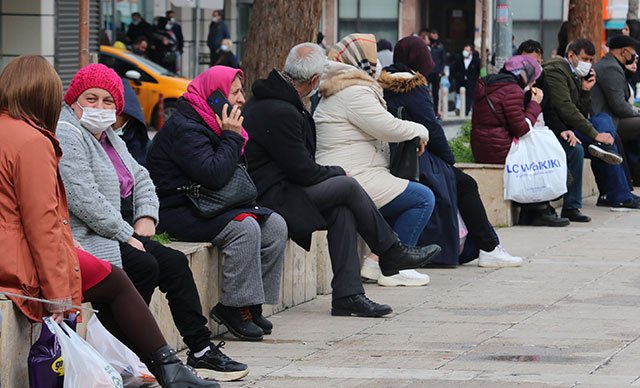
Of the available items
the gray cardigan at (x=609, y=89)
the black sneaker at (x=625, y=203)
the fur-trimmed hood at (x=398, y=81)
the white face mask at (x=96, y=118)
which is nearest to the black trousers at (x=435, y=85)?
the gray cardigan at (x=609, y=89)

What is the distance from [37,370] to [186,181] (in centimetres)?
226

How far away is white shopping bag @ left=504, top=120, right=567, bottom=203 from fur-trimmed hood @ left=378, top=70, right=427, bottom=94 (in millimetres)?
2484

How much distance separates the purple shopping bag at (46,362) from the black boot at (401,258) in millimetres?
3665

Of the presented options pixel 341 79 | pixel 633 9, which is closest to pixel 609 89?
pixel 341 79

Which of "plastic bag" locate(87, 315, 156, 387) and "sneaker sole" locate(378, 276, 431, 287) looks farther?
"sneaker sole" locate(378, 276, 431, 287)

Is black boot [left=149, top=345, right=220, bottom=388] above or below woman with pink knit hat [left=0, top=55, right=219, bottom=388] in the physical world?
below

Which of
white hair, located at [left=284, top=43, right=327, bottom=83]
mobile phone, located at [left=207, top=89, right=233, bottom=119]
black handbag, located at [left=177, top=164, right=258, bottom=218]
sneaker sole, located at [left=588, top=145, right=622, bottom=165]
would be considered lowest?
sneaker sole, located at [left=588, top=145, right=622, bottom=165]

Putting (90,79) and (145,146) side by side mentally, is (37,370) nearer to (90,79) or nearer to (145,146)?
(90,79)

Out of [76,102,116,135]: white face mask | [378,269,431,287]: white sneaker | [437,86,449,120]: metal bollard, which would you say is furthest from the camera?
[437,86,449,120]: metal bollard

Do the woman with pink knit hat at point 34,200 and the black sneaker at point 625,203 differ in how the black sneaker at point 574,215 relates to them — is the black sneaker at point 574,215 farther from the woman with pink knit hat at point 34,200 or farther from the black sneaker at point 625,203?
the woman with pink knit hat at point 34,200

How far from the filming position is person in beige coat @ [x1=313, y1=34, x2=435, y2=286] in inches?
381

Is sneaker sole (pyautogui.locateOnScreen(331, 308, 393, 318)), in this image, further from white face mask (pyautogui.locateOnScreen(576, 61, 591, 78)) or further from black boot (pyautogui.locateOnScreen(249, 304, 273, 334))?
white face mask (pyautogui.locateOnScreen(576, 61, 591, 78))

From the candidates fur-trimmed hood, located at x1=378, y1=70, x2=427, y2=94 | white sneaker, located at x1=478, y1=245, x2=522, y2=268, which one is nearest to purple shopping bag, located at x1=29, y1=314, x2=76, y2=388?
fur-trimmed hood, located at x1=378, y1=70, x2=427, y2=94

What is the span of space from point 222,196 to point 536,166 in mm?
5220
